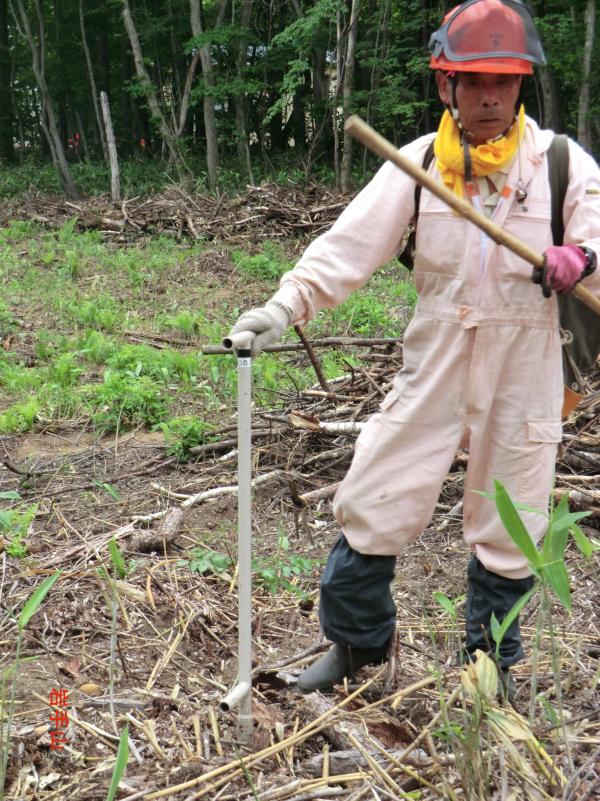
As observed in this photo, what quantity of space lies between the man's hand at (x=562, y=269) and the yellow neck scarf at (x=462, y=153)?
0.30 metres

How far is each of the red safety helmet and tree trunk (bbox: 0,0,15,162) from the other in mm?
24325

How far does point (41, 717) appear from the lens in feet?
7.57

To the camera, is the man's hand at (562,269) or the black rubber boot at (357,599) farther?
the black rubber boot at (357,599)

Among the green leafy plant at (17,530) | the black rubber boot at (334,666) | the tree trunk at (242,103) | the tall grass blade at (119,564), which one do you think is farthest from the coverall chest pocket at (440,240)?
the tree trunk at (242,103)

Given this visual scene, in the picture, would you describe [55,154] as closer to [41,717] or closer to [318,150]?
[318,150]

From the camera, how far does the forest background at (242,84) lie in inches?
588

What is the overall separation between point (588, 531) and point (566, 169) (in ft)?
6.28

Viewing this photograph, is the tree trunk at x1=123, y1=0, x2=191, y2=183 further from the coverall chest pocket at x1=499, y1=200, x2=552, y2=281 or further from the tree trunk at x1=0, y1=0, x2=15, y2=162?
the coverall chest pocket at x1=499, y1=200, x2=552, y2=281

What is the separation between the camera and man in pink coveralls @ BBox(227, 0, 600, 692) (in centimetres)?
216

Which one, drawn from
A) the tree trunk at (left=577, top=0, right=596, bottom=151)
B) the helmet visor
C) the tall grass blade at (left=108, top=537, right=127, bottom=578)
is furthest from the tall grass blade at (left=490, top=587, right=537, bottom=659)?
the tree trunk at (left=577, top=0, right=596, bottom=151)

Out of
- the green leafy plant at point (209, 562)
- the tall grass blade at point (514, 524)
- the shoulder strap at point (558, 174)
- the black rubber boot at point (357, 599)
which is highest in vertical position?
the shoulder strap at point (558, 174)

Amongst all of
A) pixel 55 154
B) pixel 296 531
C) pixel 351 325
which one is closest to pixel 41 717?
pixel 296 531

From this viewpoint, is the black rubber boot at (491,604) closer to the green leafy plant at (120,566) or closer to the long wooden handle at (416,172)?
the long wooden handle at (416,172)

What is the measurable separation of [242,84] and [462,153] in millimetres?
14769
